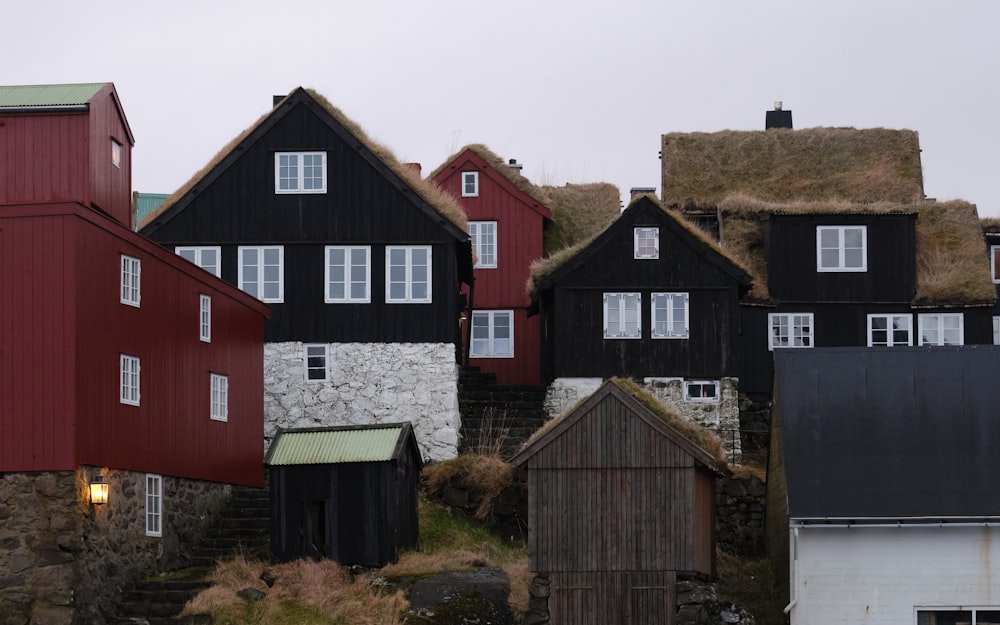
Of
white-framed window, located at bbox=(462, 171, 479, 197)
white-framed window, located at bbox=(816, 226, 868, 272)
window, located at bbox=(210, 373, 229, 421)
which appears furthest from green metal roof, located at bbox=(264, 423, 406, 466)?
→ white-framed window, located at bbox=(462, 171, 479, 197)

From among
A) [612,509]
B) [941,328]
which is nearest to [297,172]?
[612,509]

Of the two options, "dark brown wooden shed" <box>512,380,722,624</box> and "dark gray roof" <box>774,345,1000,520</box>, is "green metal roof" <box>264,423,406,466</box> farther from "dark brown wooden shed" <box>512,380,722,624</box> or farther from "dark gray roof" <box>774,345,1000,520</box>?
"dark gray roof" <box>774,345,1000,520</box>

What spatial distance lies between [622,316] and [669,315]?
1.23 metres

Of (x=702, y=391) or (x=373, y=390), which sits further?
(x=702, y=391)

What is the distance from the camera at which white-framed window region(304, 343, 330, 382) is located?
1687 inches

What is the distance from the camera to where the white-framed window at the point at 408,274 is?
43.1 meters

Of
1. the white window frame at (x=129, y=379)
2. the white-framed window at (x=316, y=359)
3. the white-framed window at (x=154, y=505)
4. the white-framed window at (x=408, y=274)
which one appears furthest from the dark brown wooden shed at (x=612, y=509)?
the white-framed window at (x=316, y=359)

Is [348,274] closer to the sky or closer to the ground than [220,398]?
closer to the sky

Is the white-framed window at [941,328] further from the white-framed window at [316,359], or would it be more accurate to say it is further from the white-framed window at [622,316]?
the white-framed window at [316,359]

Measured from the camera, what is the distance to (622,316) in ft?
150

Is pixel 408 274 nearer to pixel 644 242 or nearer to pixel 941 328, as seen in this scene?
pixel 644 242

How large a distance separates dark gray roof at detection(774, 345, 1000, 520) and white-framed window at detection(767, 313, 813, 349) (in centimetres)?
1549

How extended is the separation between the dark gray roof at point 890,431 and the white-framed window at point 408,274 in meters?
12.0

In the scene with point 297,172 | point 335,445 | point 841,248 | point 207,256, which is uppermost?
point 297,172
